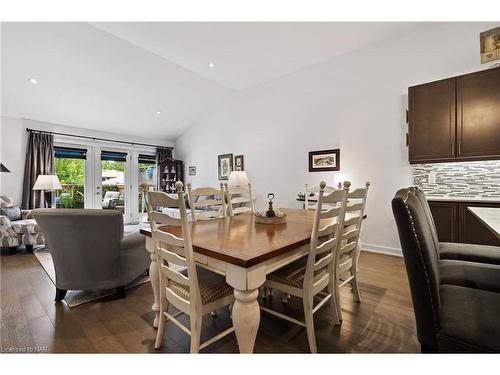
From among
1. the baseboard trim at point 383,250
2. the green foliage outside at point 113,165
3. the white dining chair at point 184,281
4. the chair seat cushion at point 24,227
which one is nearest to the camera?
the white dining chair at point 184,281

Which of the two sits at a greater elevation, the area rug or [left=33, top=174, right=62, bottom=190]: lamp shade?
[left=33, top=174, right=62, bottom=190]: lamp shade

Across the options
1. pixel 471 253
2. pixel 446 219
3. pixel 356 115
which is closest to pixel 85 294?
pixel 471 253

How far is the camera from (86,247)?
6.56 ft

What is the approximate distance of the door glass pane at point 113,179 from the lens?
19.3ft

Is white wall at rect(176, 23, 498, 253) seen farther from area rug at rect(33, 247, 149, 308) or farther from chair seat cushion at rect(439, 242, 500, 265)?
area rug at rect(33, 247, 149, 308)

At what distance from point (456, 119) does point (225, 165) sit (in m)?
4.26

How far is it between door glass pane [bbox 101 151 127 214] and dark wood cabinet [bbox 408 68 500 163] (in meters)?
6.25

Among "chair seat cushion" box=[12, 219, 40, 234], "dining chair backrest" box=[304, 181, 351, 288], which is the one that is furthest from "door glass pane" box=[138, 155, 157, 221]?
"dining chair backrest" box=[304, 181, 351, 288]

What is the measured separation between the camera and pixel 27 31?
3145 mm

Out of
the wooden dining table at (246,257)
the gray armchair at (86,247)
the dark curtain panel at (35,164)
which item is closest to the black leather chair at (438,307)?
the wooden dining table at (246,257)

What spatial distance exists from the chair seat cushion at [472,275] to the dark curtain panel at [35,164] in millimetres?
6196

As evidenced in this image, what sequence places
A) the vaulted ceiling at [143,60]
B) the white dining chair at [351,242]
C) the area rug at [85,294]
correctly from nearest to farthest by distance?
Answer: the white dining chair at [351,242] → the area rug at [85,294] → the vaulted ceiling at [143,60]

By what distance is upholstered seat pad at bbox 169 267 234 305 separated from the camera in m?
1.27

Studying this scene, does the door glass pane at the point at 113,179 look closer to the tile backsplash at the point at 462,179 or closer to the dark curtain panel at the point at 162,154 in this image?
the dark curtain panel at the point at 162,154
